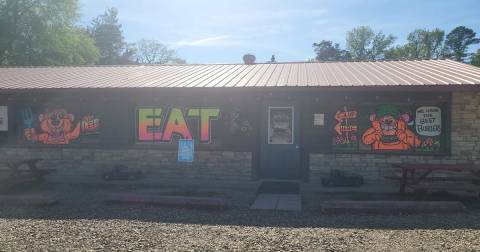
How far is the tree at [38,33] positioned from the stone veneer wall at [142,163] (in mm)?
24145

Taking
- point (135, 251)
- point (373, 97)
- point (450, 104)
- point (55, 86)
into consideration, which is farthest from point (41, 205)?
point (450, 104)

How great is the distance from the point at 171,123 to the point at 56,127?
347 centimetres

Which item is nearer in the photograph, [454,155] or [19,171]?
[19,171]

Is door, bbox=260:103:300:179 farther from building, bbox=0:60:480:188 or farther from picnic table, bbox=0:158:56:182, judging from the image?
picnic table, bbox=0:158:56:182

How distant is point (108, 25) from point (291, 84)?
167 ft

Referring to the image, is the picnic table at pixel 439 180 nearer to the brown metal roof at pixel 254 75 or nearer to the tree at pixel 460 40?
the brown metal roof at pixel 254 75

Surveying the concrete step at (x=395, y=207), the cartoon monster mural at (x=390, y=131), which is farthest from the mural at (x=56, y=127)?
the cartoon monster mural at (x=390, y=131)

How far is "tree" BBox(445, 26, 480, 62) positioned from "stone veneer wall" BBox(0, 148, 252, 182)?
5692cm

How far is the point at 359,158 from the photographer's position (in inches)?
402

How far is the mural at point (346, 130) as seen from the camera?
33.8 feet

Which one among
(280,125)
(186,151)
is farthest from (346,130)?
(186,151)

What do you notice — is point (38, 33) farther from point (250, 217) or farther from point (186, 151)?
point (250, 217)

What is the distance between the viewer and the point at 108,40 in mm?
53594

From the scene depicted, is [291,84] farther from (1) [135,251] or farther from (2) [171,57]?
(2) [171,57]
